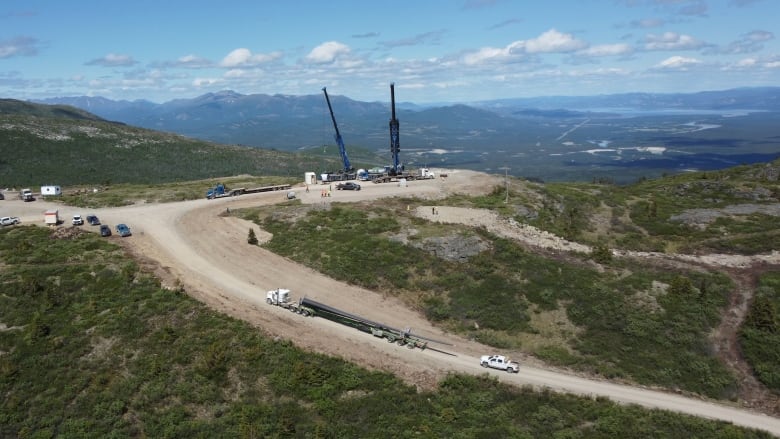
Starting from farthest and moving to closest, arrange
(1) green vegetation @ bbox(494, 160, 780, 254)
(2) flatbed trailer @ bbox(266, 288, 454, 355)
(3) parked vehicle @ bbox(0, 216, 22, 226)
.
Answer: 1. (1) green vegetation @ bbox(494, 160, 780, 254)
2. (3) parked vehicle @ bbox(0, 216, 22, 226)
3. (2) flatbed trailer @ bbox(266, 288, 454, 355)

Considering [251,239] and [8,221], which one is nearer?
[251,239]

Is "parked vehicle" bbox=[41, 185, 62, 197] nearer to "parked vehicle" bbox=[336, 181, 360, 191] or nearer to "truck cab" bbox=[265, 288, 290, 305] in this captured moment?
"parked vehicle" bbox=[336, 181, 360, 191]

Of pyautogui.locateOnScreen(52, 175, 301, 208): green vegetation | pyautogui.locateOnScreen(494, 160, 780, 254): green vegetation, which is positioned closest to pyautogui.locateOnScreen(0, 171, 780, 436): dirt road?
pyautogui.locateOnScreen(52, 175, 301, 208): green vegetation

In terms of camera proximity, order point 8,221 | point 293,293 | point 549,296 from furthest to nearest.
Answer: point 8,221 → point 549,296 → point 293,293

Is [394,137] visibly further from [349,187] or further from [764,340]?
[764,340]

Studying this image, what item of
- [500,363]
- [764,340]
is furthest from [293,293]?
[764,340]
